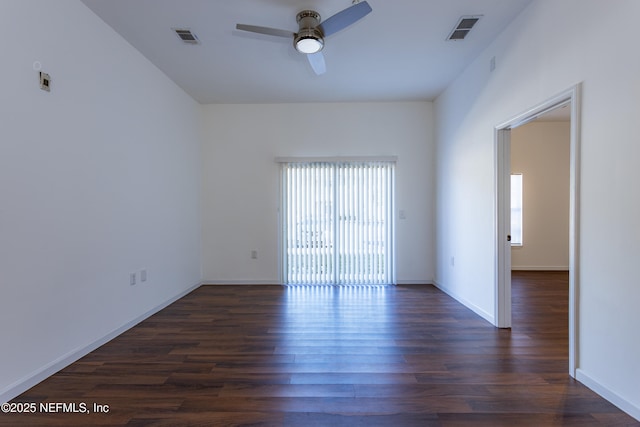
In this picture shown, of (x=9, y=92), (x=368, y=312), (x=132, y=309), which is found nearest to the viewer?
(x=9, y=92)

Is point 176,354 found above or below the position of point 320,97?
below

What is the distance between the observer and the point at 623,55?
1.80 m

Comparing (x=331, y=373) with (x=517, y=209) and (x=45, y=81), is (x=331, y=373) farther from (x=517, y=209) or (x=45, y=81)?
(x=517, y=209)

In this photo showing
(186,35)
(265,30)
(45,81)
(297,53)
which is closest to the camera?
(45,81)

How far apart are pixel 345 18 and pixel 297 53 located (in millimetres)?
1045

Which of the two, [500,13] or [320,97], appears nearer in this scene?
[500,13]

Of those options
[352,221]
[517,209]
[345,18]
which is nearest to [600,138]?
[345,18]

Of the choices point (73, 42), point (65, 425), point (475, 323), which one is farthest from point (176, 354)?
point (475, 323)

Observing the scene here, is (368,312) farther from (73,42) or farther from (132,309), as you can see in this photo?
(73,42)

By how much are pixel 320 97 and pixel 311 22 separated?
2.12 meters

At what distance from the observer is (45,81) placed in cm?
221

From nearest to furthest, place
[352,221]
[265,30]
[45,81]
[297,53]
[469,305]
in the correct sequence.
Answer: [45,81] < [265,30] < [297,53] < [469,305] < [352,221]

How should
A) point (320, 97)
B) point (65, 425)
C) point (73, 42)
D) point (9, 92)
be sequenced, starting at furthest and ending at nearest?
point (320, 97), point (73, 42), point (9, 92), point (65, 425)

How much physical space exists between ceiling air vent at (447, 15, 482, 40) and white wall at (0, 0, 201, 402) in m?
3.38
